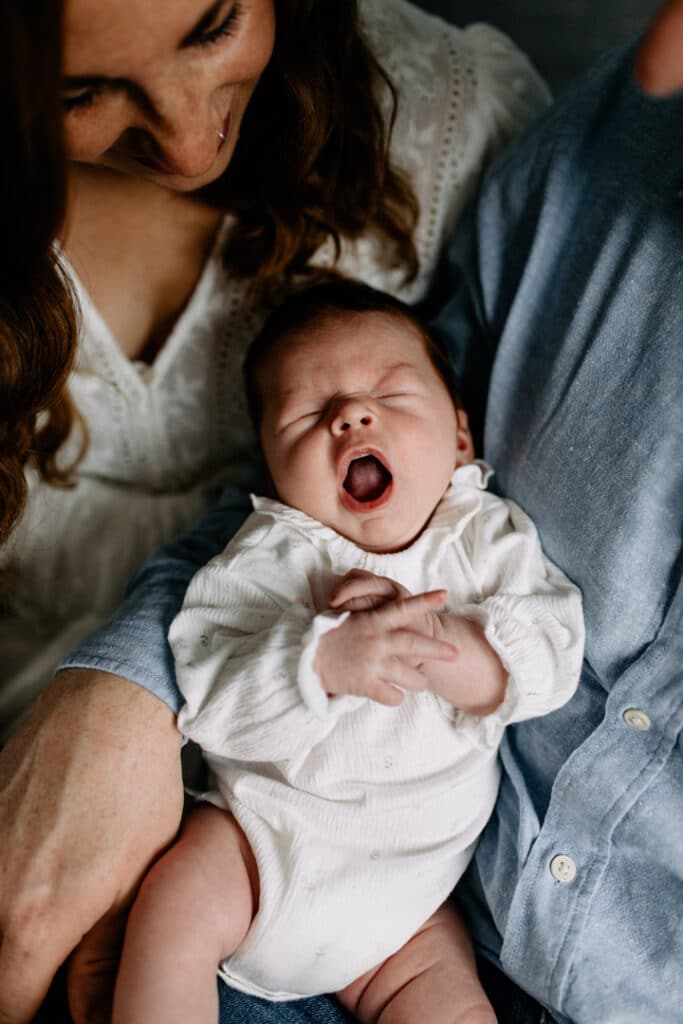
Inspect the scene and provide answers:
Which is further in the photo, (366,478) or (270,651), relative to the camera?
(366,478)

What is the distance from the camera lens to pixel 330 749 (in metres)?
0.99


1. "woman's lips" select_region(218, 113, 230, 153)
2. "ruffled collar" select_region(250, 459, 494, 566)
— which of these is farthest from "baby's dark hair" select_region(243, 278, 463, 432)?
"woman's lips" select_region(218, 113, 230, 153)

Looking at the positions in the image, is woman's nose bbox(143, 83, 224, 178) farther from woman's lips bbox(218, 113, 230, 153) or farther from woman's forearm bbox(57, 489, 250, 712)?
woman's forearm bbox(57, 489, 250, 712)

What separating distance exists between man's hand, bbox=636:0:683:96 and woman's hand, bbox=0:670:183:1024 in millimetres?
797

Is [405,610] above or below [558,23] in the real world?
below

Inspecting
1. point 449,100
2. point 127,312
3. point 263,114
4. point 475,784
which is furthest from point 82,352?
point 475,784

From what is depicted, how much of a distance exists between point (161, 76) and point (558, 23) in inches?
36.7

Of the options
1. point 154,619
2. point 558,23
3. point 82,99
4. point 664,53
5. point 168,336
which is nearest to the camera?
point 664,53

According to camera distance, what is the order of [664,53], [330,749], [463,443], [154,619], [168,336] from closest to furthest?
1. [664,53]
2. [330,749]
3. [154,619]
4. [463,443]
5. [168,336]

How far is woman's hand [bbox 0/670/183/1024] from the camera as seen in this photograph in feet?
3.11

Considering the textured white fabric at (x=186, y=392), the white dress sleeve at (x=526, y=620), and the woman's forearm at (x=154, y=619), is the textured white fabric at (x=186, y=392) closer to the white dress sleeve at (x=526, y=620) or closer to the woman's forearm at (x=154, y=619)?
the woman's forearm at (x=154, y=619)

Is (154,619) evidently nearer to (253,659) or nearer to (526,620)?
(253,659)

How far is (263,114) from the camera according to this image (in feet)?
4.06

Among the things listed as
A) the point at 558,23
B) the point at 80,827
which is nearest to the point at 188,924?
the point at 80,827
